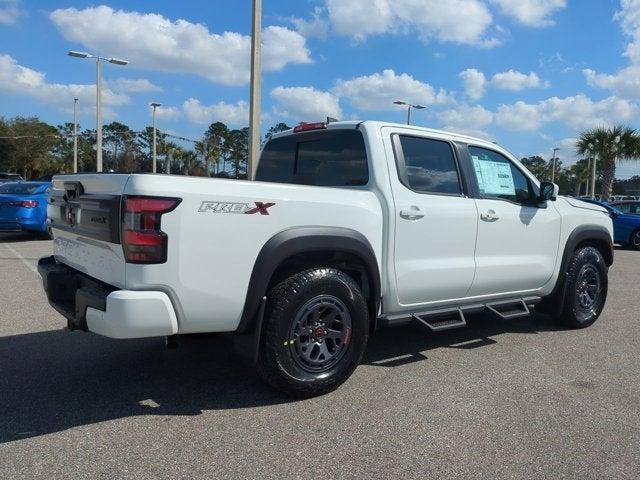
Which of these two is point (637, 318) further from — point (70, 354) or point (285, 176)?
point (70, 354)

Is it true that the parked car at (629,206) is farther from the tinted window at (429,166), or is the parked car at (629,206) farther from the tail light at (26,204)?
the tail light at (26,204)

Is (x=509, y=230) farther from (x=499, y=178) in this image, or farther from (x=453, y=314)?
(x=453, y=314)

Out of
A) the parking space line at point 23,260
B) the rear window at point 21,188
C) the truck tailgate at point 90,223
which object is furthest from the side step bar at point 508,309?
the rear window at point 21,188

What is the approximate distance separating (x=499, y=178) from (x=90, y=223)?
3.56 meters

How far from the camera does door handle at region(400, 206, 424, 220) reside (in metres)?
4.28

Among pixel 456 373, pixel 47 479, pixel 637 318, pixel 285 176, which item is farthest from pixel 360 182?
pixel 637 318

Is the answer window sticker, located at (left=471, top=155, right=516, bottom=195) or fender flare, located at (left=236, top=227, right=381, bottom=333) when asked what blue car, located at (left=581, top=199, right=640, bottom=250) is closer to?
window sticker, located at (left=471, top=155, right=516, bottom=195)

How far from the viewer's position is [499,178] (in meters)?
5.24

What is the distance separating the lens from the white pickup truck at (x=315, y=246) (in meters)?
3.26

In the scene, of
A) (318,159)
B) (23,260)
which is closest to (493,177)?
(318,159)

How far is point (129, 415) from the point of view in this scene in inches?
142

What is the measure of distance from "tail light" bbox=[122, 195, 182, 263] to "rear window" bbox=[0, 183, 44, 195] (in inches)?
446

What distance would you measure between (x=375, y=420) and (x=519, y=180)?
2969mm

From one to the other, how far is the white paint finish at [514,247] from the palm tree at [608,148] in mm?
27325
